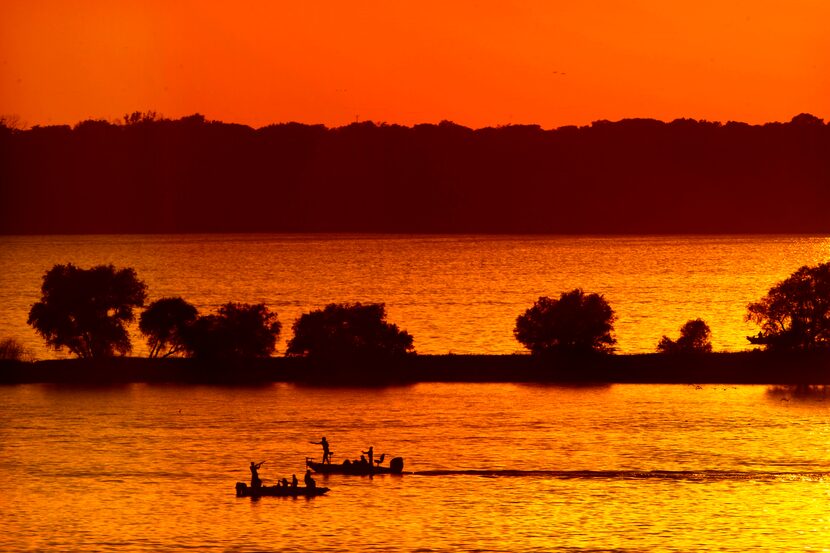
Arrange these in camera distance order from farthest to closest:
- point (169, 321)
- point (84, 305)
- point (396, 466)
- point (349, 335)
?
1. point (169, 321)
2. point (84, 305)
3. point (349, 335)
4. point (396, 466)

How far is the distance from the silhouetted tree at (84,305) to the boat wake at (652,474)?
3767 cm

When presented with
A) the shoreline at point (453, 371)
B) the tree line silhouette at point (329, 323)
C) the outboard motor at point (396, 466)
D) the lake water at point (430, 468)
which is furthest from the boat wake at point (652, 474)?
the shoreline at point (453, 371)

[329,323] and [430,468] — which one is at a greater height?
[329,323]

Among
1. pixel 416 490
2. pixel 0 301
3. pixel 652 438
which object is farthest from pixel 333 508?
pixel 0 301

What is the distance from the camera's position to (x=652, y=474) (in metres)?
71.9

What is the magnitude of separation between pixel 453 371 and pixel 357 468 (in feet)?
108

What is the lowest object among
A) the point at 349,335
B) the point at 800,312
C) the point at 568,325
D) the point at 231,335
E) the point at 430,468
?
the point at 430,468

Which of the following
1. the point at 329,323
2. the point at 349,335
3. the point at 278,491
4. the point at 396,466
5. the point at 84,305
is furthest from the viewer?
the point at 84,305

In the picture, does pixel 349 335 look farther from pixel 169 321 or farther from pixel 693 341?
pixel 693 341

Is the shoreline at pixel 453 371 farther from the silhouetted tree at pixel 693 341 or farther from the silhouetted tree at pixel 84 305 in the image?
the silhouetted tree at pixel 84 305

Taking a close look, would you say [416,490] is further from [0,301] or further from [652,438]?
[0,301]

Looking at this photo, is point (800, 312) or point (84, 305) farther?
point (84, 305)

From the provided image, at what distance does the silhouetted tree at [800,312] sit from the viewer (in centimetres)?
10000

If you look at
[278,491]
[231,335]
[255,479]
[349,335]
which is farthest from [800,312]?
[255,479]
